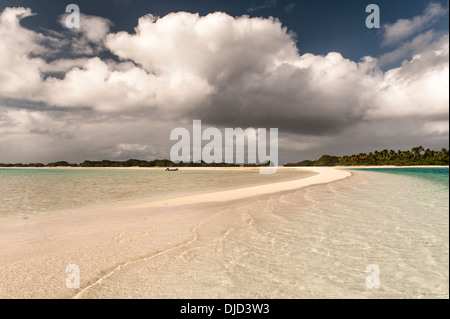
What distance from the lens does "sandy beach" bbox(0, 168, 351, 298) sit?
4695mm

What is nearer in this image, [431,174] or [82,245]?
[82,245]

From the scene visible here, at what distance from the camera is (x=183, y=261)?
576 cm

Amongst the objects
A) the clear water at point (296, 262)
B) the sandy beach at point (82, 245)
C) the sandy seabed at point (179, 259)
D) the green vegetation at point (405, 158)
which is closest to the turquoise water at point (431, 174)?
the clear water at point (296, 262)

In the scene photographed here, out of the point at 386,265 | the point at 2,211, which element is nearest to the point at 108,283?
the point at 386,265

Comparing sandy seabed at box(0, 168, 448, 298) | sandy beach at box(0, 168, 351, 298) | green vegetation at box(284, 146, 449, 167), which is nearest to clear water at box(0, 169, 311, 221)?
sandy beach at box(0, 168, 351, 298)

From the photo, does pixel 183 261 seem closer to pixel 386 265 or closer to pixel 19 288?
pixel 19 288

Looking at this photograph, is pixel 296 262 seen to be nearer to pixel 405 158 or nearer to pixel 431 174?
Answer: pixel 431 174

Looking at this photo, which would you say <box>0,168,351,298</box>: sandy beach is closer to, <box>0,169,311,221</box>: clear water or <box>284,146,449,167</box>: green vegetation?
<box>0,169,311,221</box>: clear water

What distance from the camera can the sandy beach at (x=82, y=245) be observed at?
4695 mm

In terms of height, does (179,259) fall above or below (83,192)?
above

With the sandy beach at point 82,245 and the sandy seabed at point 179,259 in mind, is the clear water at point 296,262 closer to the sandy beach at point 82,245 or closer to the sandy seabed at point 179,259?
the sandy seabed at point 179,259

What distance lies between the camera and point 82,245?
6977 millimetres

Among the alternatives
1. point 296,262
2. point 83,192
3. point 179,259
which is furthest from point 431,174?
point 179,259
